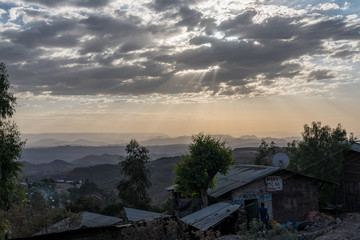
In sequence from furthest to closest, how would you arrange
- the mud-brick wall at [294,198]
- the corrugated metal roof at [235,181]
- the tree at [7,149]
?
the mud-brick wall at [294,198] → the corrugated metal roof at [235,181] → the tree at [7,149]

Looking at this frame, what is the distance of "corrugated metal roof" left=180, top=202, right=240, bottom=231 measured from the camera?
63.1 ft

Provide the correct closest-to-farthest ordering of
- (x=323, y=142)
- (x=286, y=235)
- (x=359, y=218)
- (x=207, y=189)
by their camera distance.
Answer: (x=286, y=235)
(x=359, y=218)
(x=207, y=189)
(x=323, y=142)

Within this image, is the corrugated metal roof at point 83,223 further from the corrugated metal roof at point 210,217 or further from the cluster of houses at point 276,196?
the corrugated metal roof at point 210,217

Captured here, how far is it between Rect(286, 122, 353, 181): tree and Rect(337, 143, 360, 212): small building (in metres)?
1.42

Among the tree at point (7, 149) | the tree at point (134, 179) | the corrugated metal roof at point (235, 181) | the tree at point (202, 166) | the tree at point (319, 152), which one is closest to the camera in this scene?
the tree at point (7, 149)

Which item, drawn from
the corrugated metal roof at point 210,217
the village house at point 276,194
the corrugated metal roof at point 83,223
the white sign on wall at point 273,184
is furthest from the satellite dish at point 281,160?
the corrugated metal roof at point 83,223

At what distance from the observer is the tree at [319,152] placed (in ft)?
104

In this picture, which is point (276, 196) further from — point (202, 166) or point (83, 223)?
point (83, 223)

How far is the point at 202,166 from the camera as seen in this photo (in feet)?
90.2

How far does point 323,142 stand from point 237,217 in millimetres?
17207

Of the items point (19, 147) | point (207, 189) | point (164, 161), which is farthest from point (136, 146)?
point (164, 161)

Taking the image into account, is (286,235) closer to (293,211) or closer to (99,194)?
(293,211)

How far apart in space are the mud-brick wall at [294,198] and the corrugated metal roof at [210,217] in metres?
6.16

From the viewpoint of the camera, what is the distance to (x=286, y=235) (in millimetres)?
11805
